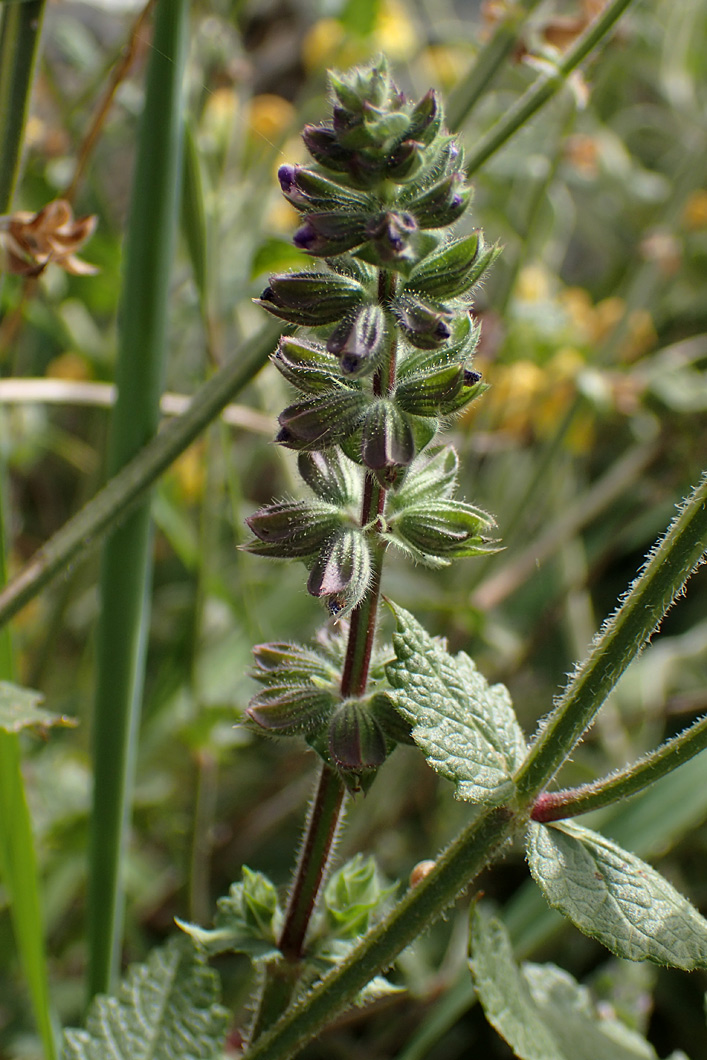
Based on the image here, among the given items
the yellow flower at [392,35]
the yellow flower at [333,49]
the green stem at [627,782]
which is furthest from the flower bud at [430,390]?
the yellow flower at [392,35]

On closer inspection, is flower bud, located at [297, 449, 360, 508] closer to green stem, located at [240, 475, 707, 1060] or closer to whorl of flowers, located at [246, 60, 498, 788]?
whorl of flowers, located at [246, 60, 498, 788]

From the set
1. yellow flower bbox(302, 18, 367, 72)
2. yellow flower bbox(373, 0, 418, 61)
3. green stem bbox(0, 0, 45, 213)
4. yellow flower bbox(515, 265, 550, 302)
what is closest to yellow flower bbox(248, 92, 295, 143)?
yellow flower bbox(302, 18, 367, 72)

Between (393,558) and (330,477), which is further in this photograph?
(393,558)

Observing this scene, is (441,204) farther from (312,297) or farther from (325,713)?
(325,713)

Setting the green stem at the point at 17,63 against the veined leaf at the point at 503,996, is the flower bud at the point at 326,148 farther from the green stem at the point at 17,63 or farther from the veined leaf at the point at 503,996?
the veined leaf at the point at 503,996

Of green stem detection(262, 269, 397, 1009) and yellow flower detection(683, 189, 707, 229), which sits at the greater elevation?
yellow flower detection(683, 189, 707, 229)

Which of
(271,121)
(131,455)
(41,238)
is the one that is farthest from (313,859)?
(271,121)

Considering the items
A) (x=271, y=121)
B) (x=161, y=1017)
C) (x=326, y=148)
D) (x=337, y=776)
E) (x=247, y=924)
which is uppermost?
(x=271, y=121)
